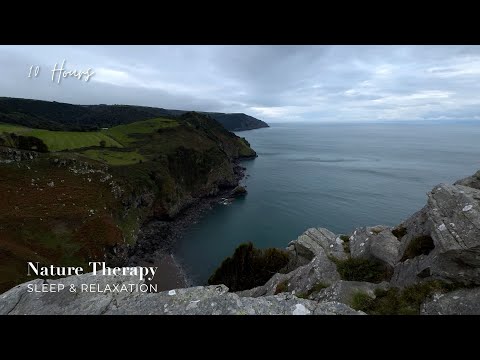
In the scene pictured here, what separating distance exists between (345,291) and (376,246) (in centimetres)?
509

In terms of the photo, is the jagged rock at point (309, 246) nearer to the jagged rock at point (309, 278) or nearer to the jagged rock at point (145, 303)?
the jagged rock at point (309, 278)

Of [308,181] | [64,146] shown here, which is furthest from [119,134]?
[308,181]

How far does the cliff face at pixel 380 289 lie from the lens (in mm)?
7305

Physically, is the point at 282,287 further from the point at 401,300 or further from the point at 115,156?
the point at 115,156

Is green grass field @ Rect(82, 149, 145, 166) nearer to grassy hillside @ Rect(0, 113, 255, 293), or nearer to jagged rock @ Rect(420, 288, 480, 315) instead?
grassy hillside @ Rect(0, 113, 255, 293)

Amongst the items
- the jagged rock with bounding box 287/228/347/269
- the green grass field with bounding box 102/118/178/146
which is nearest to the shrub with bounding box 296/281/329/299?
the jagged rock with bounding box 287/228/347/269

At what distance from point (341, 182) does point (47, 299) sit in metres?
120

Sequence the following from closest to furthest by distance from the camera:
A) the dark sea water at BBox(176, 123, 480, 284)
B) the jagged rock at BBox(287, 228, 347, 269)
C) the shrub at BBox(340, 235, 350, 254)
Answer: the shrub at BBox(340, 235, 350, 254) → the jagged rock at BBox(287, 228, 347, 269) → the dark sea water at BBox(176, 123, 480, 284)

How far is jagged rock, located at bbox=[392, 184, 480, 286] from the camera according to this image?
29.0 ft

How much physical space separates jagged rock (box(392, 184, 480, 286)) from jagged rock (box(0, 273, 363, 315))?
461cm

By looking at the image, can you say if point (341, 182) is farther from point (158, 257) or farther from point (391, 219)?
point (158, 257)

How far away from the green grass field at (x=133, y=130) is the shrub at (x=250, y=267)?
342 ft

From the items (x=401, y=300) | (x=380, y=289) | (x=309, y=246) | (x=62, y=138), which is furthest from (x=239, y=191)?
(x=401, y=300)

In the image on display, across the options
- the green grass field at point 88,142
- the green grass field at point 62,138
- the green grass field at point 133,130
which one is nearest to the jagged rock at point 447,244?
the green grass field at point 88,142
